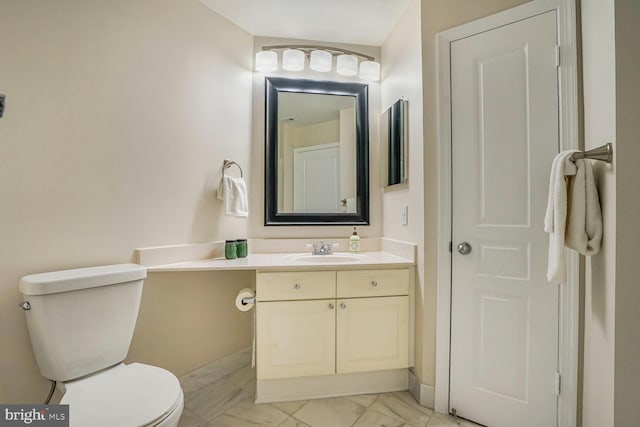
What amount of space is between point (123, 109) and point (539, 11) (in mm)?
2110

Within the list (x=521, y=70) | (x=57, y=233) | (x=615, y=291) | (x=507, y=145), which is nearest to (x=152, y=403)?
(x=57, y=233)

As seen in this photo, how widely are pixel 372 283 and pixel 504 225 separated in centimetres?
77

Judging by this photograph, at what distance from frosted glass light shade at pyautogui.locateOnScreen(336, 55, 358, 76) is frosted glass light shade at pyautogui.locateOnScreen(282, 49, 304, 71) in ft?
0.94

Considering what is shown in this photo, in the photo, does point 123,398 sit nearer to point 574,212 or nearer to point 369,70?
point 574,212

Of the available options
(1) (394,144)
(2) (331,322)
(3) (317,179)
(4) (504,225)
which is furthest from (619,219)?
(3) (317,179)

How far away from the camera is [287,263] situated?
5.63ft

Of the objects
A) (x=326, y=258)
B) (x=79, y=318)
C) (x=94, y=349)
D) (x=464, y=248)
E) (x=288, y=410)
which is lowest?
(x=288, y=410)

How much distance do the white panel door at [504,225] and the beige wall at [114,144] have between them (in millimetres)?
1481

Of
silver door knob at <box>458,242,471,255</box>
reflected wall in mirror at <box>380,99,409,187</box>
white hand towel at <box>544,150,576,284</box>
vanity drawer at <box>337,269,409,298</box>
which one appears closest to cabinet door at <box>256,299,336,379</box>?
vanity drawer at <box>337,269,409,298</box>

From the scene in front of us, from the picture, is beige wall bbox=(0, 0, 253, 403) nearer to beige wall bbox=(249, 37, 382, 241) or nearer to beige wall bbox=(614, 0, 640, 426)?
beige wall bbox=(249, 37, 382, 241)

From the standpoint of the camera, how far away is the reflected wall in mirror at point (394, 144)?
1.87 metres

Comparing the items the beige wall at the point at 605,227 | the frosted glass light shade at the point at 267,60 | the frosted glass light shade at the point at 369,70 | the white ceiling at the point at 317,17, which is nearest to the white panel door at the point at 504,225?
the beige wall at the point at 605,227

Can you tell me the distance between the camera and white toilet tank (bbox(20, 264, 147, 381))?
1.11 meters

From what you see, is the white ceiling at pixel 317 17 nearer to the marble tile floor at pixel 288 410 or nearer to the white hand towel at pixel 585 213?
the white hand towel at pixel 585 213
